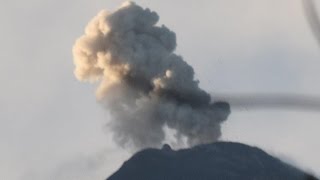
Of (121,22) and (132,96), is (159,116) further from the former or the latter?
(121,22)

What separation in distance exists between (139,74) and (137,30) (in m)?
11.2

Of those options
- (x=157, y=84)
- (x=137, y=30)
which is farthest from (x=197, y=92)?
(x=137, y=30)

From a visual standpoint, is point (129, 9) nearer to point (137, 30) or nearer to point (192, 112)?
point (137, 30)

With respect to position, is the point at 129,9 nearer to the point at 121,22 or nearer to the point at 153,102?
the point at 121,22

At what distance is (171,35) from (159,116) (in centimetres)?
1500

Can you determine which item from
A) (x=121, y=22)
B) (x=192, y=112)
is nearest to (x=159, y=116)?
(x=192, y=112)

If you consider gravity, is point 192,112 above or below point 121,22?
below

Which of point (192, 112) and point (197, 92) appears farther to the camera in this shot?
point (192, 112)

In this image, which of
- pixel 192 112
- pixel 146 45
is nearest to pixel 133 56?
pixel 146 45

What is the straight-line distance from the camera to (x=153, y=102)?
188625mm

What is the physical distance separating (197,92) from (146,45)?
16.9m

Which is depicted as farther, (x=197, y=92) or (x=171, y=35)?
(x=171, y=35)

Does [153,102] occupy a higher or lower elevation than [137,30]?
lower

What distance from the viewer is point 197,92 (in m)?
182
